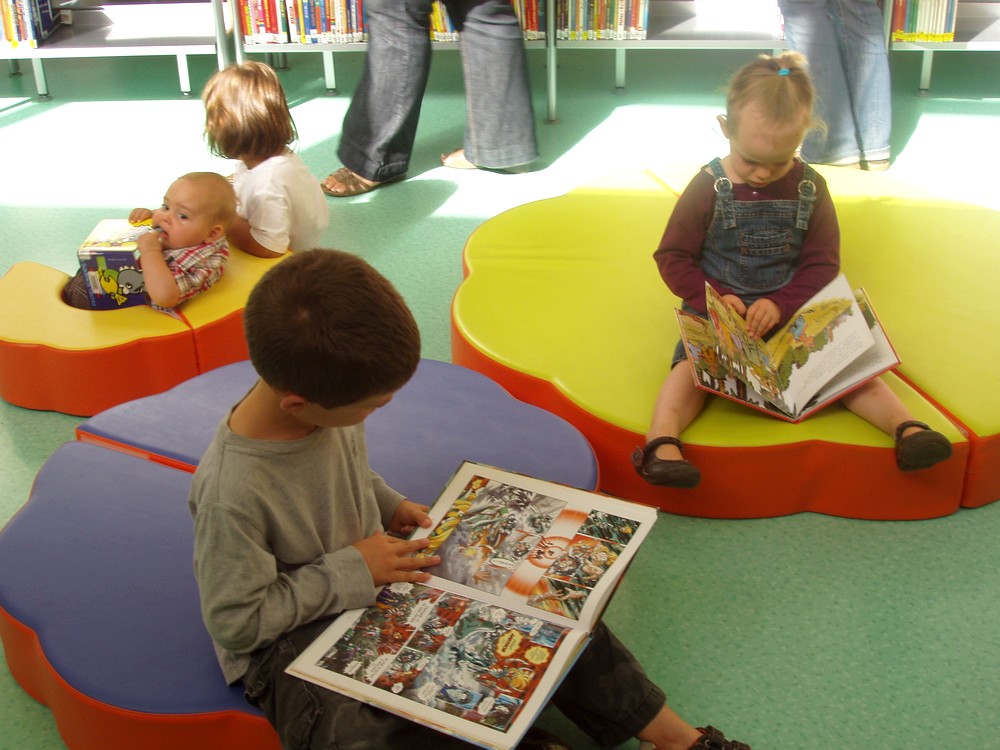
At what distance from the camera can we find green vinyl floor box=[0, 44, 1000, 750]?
1.67m

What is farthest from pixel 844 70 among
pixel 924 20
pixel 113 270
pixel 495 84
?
pixel 113 270

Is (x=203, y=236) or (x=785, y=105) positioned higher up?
(x=785, y=105)

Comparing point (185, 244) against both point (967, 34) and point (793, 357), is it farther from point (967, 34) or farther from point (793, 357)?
point (967, 34)

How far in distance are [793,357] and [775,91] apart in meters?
0.55

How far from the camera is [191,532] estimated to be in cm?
176

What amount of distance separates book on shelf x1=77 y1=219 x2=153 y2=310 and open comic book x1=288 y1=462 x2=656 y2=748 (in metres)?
1.13

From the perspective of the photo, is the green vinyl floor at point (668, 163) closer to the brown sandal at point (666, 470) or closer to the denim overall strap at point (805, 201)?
the brown sandal at point (666, 470)

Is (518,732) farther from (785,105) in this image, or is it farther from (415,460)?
(785,105)

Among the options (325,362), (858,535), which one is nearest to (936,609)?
(858,535)

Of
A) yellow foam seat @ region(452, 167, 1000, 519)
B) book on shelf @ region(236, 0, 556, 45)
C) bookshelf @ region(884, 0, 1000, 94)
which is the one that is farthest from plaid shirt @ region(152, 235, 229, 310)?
bookshelf @ region(884, 0, 1000, 94)

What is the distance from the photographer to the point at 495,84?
3621 millimetres

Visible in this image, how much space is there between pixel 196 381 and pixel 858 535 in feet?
4.36

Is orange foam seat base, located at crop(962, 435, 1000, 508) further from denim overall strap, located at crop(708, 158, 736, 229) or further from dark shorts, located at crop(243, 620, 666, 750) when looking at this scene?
dark shorts, located at crop(243, 620, 666, 750)

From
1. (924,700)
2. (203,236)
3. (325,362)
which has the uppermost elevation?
(325,362)
